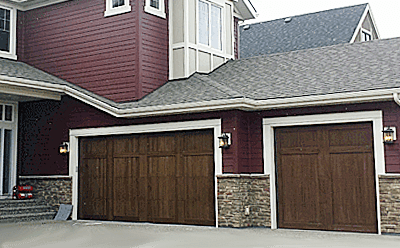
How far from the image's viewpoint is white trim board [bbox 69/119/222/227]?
10977 millimetres

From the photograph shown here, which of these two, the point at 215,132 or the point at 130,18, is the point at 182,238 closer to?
the point at 215,132

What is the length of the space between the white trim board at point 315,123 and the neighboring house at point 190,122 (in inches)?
0.8

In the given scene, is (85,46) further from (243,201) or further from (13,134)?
(243,201)

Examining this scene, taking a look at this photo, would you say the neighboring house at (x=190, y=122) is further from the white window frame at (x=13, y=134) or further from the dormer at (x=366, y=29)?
the dormer at (x=366, y=29)

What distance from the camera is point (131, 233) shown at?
1004 cm

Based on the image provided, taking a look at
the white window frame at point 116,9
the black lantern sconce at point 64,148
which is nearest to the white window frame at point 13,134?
the black lantern sconce at point 64,148

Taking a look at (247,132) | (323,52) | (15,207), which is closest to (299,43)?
(323,52)

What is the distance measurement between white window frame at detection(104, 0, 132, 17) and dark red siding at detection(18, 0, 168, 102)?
3.9 inches

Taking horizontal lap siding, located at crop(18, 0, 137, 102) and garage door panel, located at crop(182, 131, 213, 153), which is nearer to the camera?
garage door panel, located at crop(182, 131, 213, 153)

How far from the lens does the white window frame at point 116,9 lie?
12.8m

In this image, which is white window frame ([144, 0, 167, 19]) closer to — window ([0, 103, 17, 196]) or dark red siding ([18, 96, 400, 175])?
dark red siding ([18, 96, 400, 175])

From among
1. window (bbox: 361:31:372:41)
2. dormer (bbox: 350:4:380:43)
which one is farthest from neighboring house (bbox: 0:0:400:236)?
window (bbox: 361:31:372:41)

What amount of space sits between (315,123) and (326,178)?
1081 mm

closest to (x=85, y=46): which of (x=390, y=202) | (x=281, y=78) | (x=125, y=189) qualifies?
(x=125, y=189)
